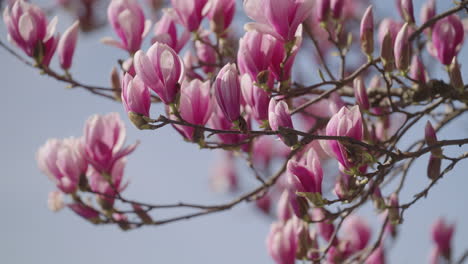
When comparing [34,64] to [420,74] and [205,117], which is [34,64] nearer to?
[205,117]

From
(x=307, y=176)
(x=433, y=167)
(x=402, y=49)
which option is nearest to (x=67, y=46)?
(x=307, y=176)

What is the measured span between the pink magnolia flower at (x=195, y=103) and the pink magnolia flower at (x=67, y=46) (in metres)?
0.49

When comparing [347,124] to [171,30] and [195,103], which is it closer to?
[195,103]

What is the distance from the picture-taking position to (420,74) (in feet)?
4.45

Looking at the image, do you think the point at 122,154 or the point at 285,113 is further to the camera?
the point at 122,154

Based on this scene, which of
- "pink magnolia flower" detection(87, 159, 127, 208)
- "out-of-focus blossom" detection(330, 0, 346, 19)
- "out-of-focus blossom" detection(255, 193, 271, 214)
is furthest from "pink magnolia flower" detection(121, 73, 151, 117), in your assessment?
"out-of-focus blossom" detection(255, 193, 271, 214)

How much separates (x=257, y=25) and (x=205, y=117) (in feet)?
0.71

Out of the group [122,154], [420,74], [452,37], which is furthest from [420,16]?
[122,154]

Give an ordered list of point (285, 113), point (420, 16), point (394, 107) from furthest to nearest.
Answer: point (420, 16) < point (394, 107) < point (285, 113)

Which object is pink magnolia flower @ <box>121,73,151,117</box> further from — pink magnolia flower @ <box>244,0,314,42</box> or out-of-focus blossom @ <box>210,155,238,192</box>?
out-of-focus blossom @ <box>210,155,238,192</box>

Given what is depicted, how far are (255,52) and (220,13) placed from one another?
0.34 meters

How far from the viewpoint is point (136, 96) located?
41.4 inches

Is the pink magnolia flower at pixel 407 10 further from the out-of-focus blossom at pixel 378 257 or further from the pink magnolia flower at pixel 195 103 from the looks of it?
the out-of-focus blossom at pixel 378 257

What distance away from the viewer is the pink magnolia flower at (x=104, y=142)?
1.45 metres
